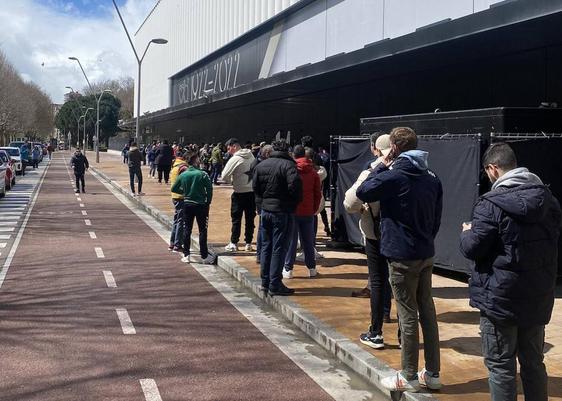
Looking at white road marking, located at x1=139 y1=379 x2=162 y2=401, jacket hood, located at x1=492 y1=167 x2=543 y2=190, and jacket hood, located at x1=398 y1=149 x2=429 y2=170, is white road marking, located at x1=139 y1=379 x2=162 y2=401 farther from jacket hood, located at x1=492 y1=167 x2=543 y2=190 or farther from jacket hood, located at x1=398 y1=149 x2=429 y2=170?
jacket hood, located at x1=492 y1=167 x2=543 y2=190

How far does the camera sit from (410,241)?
4.78 m

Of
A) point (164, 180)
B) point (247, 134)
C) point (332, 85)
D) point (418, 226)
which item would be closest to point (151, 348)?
point (418, 226)

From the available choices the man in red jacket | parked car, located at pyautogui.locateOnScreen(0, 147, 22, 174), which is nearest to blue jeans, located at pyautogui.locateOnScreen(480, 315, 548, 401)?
the man in red jacket

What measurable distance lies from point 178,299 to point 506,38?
24.1 feet

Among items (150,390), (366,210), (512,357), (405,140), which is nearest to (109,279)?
(150,390)

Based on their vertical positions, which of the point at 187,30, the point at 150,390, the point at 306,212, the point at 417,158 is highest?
the point at 187,30

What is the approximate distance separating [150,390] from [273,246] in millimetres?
3102

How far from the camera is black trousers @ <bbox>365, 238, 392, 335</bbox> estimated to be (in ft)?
19.4

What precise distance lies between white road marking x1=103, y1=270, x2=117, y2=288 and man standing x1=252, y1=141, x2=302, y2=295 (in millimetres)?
2363

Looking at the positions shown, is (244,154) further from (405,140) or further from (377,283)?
(405,140)

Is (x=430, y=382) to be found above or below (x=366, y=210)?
below

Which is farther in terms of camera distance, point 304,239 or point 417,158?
point 304,239

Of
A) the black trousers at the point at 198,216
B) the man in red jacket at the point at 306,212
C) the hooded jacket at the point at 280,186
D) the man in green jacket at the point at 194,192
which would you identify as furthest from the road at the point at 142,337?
the hooded jacket at the point at 280,186

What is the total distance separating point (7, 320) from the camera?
7.05 m
